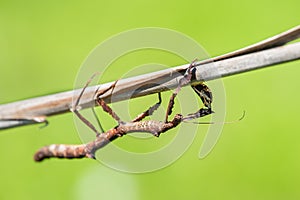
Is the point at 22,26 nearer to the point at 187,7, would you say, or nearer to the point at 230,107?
the point at 187,7

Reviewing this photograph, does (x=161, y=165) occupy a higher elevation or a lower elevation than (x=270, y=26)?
lower

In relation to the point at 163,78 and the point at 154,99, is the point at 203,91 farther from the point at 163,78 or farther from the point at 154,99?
the point at 154,99

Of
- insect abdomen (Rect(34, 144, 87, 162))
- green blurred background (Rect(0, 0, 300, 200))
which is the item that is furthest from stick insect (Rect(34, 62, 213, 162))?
green blurred background (Rect(0, 0, 300, 200))

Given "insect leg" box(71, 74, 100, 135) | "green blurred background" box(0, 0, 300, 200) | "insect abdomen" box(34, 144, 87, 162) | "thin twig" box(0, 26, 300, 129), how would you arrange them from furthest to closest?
"green blurred background" box(0, 0, 300, 200) < "insect abdomen" box(34, 144, 87, 162) < "insect leg" box(71, 74, 100, 135) < "thin twig" box(0, 26, 300, 129)

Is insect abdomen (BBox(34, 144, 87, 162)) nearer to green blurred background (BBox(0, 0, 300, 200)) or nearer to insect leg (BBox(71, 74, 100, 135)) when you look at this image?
insect leg (BBox(71, 74, 100, 135))

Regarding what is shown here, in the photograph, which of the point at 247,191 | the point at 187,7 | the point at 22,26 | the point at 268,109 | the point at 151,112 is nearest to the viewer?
the point at 151,112

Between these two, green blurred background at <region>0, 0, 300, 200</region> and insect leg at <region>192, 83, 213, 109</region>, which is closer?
insect leg at <region>192, 83, 213, 109</region>

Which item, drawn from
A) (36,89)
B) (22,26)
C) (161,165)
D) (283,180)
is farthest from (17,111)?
(22,26)

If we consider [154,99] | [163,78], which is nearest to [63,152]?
[163,78]
